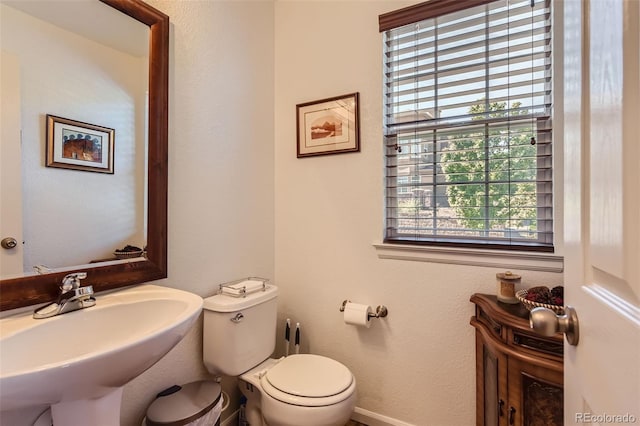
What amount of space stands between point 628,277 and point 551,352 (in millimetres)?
790

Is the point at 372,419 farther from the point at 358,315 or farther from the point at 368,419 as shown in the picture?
the point at 358,315

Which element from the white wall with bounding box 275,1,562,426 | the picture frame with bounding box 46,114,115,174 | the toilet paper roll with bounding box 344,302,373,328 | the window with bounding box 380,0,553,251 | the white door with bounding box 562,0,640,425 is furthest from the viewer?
the toilet paper roll with bounding box 344,302,373,328

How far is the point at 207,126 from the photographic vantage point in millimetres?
1516

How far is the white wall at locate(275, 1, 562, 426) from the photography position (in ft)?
4.84

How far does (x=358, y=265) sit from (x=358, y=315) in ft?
0.86

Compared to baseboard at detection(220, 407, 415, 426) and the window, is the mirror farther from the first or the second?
the window

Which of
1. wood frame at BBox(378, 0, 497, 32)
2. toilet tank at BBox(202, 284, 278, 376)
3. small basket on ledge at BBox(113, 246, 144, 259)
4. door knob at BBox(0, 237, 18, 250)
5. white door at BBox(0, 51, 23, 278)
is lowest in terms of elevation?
toilet tank at BBox(202, 284, 278, 376)


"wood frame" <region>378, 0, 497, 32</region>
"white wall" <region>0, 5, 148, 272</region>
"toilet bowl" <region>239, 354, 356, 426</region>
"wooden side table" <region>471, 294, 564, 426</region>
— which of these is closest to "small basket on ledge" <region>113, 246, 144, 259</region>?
"white wall" <region>0, 5, 148, 272</region>

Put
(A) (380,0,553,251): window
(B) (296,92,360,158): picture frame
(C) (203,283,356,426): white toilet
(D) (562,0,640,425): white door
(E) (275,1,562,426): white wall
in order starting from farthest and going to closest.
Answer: (B) (296,92,360,158): picture frame, (E) (275,1,562,426): white wall, (A) (380,0,553,251): window, (C) (203,283,356,426): white toilet, (D) (562,0,640,425): white door

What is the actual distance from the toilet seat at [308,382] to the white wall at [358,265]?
307mm

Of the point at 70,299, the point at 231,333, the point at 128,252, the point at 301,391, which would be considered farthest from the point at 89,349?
the point at 301,391

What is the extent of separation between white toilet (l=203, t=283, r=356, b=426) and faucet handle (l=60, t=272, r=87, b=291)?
20.7 inches

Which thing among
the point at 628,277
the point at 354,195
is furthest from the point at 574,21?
the point at 354,195

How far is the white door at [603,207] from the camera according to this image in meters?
0.39
